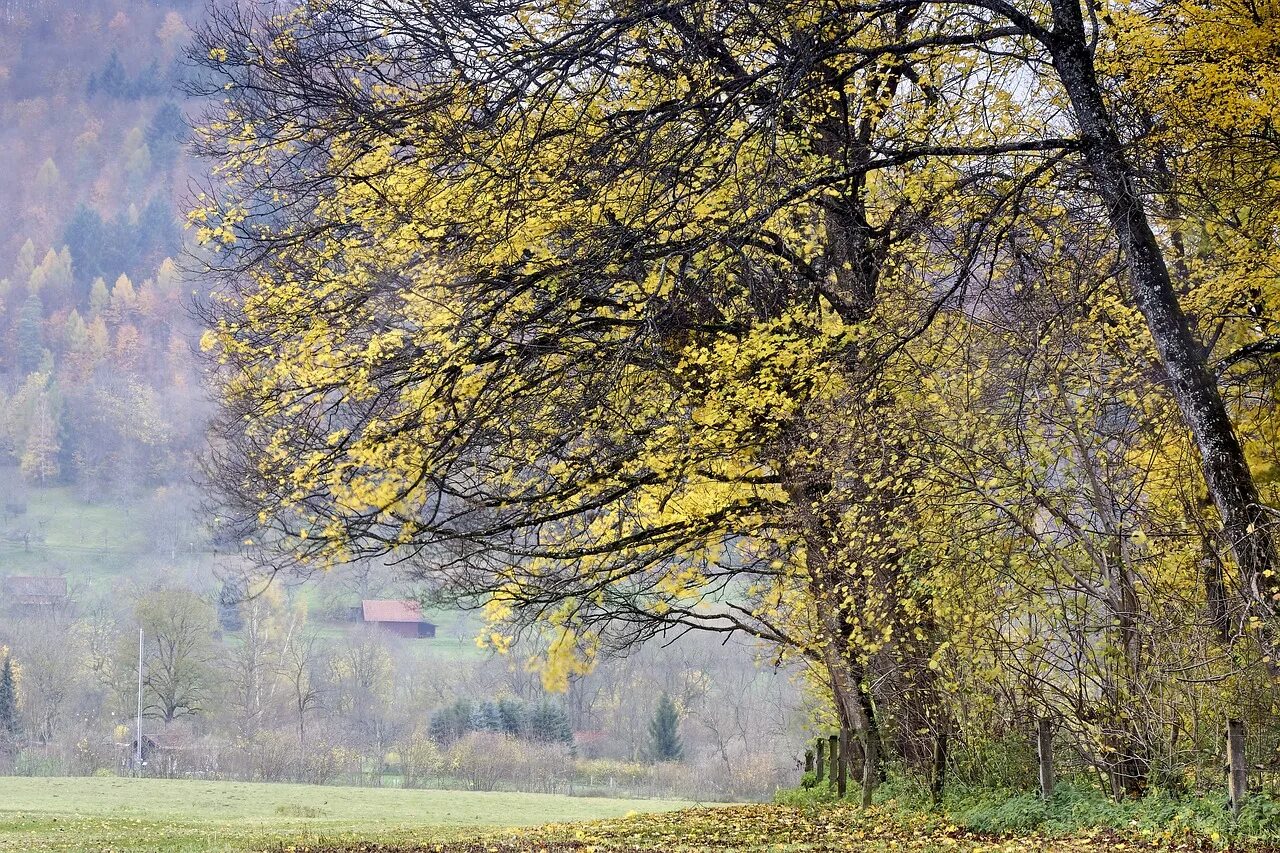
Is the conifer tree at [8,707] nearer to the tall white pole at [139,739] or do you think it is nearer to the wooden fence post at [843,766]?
the tall white pole at [139,739]

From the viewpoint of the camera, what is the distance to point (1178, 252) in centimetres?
1309

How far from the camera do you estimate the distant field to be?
13750 mm

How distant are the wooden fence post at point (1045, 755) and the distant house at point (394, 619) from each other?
3323 inches

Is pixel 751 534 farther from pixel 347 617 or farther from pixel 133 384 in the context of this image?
pixel 133 384

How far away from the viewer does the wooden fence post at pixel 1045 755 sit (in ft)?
34.0

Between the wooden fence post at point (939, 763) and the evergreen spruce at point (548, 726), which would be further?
the evergreen spruce at point (548, 726)

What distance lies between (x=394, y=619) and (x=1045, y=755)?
87.7 m

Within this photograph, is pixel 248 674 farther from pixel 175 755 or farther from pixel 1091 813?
pixel 1091 813

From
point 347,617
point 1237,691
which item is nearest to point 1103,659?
point 1237,691

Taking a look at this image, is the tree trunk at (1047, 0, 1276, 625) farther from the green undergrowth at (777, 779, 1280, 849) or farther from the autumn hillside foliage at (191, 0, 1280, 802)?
the green undergrowth at (777, 779, 1280, 849)

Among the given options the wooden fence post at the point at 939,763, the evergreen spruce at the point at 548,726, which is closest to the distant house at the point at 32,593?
the evergreen spruce at the point at 548,726

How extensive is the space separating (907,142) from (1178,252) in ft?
16.7

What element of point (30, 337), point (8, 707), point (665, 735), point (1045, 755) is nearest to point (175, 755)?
point (8, 707)

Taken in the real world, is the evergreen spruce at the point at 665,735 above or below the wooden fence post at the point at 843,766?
below
